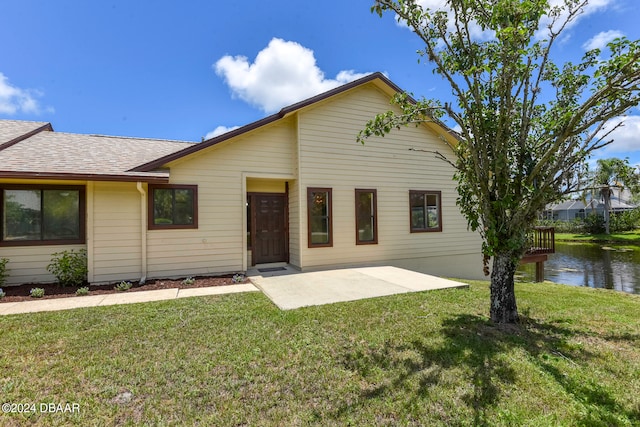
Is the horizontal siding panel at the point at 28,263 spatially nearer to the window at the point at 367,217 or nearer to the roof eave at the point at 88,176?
the roof eave at the point at 88,176

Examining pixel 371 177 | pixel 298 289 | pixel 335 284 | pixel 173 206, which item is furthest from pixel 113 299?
pixel 371 177

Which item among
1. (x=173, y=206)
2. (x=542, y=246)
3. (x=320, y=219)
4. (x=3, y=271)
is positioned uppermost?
(x=173, y=206)

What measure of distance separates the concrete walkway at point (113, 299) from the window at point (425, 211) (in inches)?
239

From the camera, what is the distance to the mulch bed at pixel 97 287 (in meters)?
→ 5.98

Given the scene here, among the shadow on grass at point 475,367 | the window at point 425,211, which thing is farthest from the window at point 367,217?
the shadow on grass at point 475,367

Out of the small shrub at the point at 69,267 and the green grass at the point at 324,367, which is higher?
the small shrub at the point at 69,267

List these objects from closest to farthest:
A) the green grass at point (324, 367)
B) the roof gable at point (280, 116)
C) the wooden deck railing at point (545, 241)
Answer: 1. the green grass at point (324, 367)
2. the roof gable at point (280, 116)
3. the wooden deck railing at point (545, 241)

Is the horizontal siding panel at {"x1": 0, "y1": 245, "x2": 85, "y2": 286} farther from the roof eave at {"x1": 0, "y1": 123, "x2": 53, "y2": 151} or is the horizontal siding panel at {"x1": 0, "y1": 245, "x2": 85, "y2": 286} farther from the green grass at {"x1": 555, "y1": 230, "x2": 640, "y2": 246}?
the green grass at {"x1": 555, "y1": 230, "x2": 640, "y2": 246}

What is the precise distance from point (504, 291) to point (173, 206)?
7493mm

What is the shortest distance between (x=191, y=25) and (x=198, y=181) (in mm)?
5413

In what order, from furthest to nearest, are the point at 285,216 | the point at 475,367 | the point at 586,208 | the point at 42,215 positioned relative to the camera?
the point at 586,208 → the point at 285,216 → the point at 42,215 → the point at 475,367

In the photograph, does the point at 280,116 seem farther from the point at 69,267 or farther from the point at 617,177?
the point at 617,177

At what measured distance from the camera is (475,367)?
119 inches

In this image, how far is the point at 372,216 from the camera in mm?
9422
